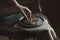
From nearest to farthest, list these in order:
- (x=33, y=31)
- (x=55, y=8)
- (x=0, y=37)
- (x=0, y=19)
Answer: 1. (x=33, y=31)
2. (x=0, y=19)
3. (x=0, y=37)
4. (x=55, y=8)

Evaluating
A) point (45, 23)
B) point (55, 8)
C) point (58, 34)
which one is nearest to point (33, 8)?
point (55, 8)

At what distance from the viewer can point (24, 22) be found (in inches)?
54.5

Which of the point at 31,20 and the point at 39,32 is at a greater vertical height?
the point at 31,20

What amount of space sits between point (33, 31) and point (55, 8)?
0.88 meters

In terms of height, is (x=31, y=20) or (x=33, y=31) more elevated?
(x=31, y=20)

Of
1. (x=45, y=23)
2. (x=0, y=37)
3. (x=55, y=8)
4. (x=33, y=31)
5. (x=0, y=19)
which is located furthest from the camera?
(x=55, y=8)

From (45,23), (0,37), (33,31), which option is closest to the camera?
(33,31)

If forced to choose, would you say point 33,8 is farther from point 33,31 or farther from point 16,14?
point 33,31

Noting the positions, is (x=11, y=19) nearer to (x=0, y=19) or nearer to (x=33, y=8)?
(x=0, y=19)

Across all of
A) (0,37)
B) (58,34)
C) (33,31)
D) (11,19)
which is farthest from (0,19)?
(58,34)

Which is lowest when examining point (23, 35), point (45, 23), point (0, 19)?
point (23, 35)

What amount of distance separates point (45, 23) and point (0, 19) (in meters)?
0.48

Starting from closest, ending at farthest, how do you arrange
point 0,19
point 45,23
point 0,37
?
1. point 45,23
2. point 0,19
3. point 0,37

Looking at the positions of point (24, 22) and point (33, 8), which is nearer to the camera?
point (24, 22)
